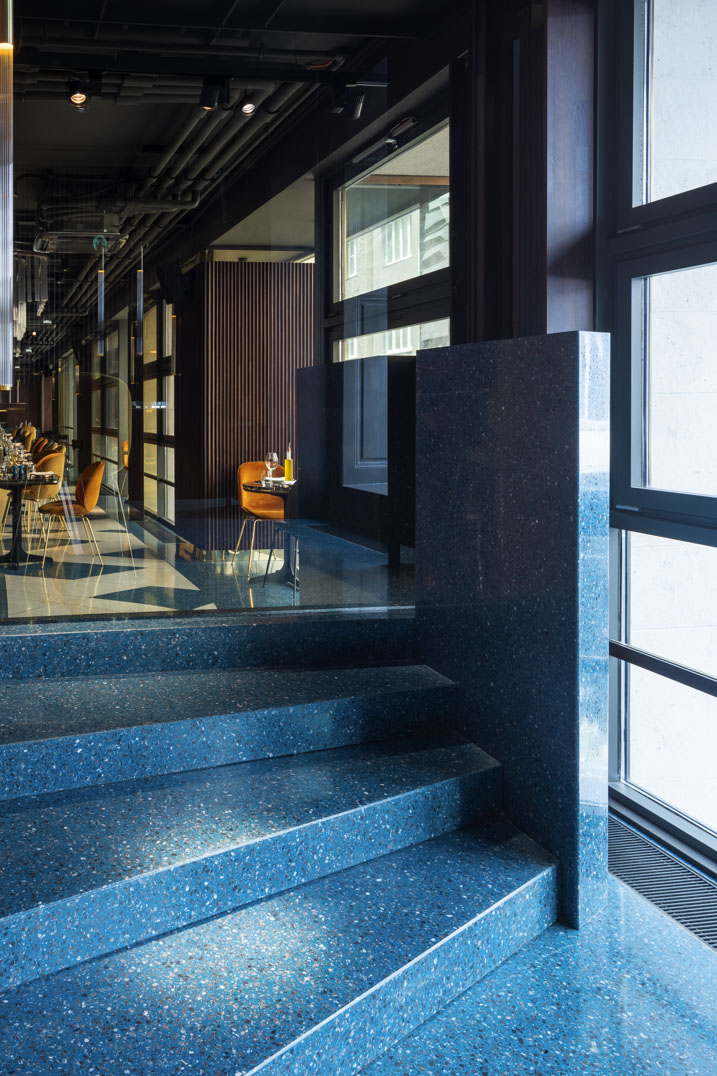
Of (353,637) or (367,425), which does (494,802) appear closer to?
(353,637)

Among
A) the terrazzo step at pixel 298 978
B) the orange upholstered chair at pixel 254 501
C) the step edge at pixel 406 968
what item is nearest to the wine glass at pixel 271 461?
the orange upholstered chair at pixel 254 501

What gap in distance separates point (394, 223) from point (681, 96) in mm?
1500

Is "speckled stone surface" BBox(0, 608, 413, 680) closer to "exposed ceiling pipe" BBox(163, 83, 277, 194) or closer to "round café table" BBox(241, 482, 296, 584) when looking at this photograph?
"round café table" BBox(241, 482, 296, 584)

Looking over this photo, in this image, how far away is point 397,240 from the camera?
461cm

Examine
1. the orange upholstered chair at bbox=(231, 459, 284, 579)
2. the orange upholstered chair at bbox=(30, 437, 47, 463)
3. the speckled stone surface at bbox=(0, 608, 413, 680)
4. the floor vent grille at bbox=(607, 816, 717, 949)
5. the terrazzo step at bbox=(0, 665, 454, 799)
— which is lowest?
the floor vent grille at bbox=(607, 816, 717, 949)

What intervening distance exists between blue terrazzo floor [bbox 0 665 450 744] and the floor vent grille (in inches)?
→ 35.8

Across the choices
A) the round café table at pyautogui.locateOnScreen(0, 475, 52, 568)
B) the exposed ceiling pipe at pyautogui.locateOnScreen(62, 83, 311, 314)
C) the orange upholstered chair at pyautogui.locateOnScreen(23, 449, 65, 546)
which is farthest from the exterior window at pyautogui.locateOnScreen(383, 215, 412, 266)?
the round café table at pyautogui.locateOnScreen(0, 475, 52, 568)

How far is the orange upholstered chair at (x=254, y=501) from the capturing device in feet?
14.9

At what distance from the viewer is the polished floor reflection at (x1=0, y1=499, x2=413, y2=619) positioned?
421 centimetres

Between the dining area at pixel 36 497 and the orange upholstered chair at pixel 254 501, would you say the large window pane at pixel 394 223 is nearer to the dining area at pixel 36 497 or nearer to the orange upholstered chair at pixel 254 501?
the orange upholstered chair at pixel 254 501

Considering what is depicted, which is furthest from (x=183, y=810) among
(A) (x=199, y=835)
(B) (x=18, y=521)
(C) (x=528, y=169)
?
(C) (x=528, y=169)

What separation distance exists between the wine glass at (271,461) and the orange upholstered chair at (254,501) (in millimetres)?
15

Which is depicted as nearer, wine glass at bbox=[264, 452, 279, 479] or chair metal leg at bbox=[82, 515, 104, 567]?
chair metal leg at bbox=[82, 515, 104, 567]

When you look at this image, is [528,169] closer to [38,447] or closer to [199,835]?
[38,447]
